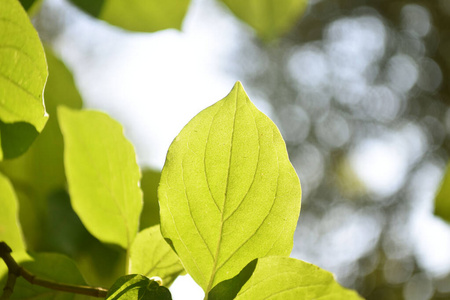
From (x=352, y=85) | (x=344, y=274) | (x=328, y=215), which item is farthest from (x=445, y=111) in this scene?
(x=344, y=274)

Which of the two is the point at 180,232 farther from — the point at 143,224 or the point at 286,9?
the point at 286,9

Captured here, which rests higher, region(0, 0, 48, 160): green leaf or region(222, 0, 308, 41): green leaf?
region(222, 0, 308, 41): green leaf

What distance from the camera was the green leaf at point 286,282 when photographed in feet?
0.77

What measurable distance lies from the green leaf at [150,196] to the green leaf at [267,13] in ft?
0.72

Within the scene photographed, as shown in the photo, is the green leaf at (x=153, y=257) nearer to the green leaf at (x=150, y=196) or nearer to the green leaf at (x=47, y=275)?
the green leaf at (x=47, y=275)

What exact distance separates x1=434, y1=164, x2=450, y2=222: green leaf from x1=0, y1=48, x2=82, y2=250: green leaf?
40 centimetres

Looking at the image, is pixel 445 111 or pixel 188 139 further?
pixel 445 111

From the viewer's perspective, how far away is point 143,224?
529 millimetres

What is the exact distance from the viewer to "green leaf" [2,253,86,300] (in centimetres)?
30

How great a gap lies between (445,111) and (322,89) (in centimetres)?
94

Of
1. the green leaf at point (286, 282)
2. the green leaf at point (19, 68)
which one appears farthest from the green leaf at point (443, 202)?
the green leaf at point (19, 68)

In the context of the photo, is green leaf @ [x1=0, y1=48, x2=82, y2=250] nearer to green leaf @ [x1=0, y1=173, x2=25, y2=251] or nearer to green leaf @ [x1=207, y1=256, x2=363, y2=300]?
green leaf @ [x1=0, y1=173, x2=25, y2=251]

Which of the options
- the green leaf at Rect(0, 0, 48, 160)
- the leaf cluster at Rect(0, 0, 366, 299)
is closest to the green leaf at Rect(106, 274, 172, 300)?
the leaf cluster at Rect(0, 0, 366, 299)

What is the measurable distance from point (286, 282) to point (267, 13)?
392 millimetres
